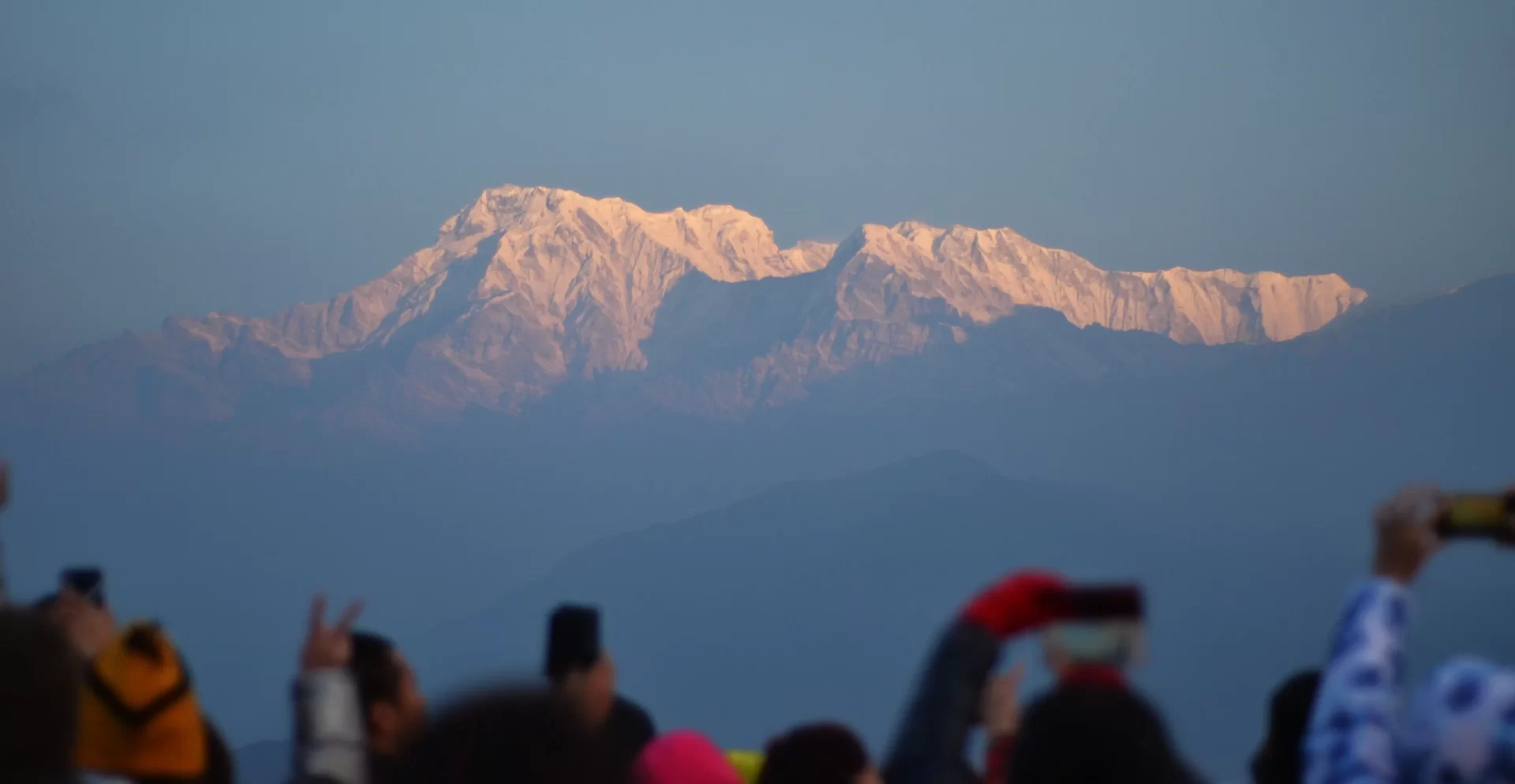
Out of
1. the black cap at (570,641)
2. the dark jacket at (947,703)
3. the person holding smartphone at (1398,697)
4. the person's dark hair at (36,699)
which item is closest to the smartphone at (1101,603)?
the dark jacket at (947,703)

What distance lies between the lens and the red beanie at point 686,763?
2.10 m

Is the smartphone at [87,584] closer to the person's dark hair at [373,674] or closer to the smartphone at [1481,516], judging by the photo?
the person's dark hair at [373,674]

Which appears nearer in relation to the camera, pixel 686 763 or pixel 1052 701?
pixel 1052 701

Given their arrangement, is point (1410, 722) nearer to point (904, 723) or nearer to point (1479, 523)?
point (1479, 523)

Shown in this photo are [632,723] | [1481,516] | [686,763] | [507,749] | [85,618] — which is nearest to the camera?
[507,749]

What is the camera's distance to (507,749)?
759 millimetres

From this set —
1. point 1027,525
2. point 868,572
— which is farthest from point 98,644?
point 1027,525

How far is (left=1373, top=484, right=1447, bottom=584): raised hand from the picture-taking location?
Answer: 1320 millimetres

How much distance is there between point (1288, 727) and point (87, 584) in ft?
7.99

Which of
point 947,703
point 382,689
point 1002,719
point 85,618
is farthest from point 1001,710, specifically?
point 85,618

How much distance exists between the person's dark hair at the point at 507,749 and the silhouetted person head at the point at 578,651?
1.80 metres

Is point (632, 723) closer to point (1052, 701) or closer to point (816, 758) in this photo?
point (816, 758)

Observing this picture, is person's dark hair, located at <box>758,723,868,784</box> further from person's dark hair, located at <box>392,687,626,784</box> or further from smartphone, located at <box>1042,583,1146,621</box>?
person's dark hair, located at <box>392,687,626,784</box>

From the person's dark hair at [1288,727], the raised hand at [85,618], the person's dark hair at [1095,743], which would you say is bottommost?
the person's dark hair at [1288,727]
